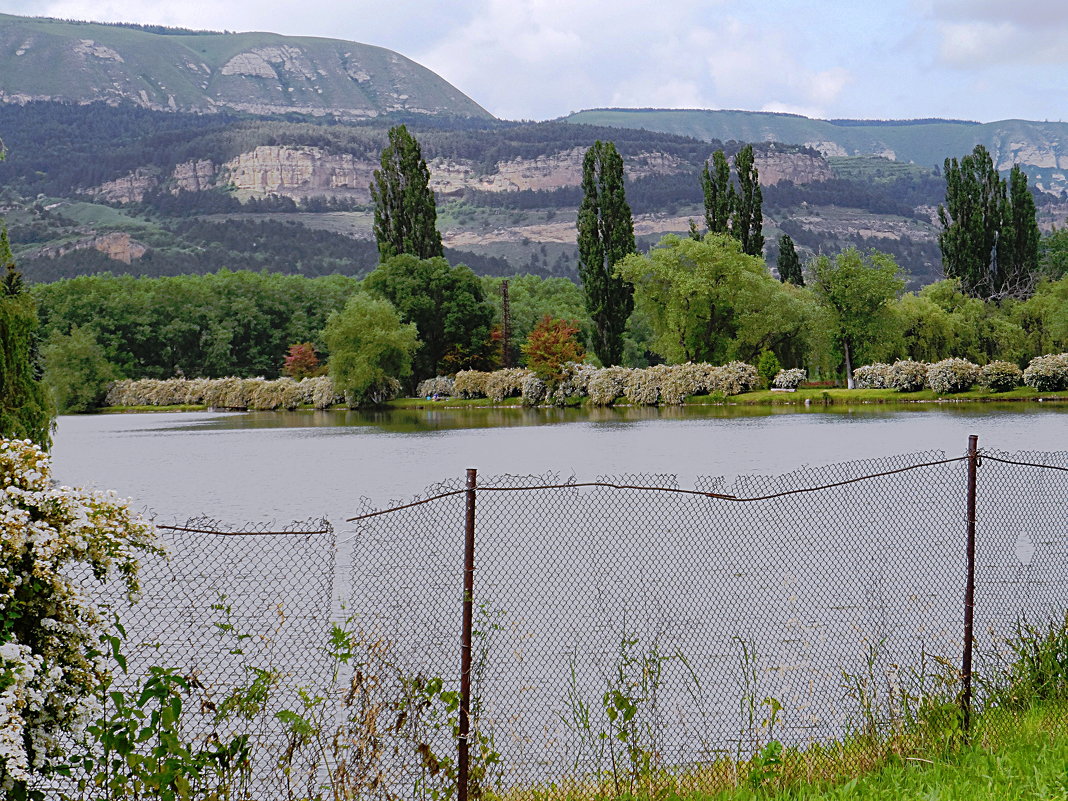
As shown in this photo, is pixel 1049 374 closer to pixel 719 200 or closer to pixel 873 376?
pixel 873 376

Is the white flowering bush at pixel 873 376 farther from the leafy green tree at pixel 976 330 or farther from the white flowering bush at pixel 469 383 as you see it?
the white flowering bush at pixel 469 383

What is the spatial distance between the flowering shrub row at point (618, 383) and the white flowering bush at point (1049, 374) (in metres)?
13.5

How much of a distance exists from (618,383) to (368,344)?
58.2ft

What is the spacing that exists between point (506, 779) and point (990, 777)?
2.83 metres

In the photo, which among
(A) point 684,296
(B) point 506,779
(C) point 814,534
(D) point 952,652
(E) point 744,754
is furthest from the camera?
(A) point 684,296

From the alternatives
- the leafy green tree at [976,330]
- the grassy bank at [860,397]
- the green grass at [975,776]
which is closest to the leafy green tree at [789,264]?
the leafy green tree at [976,330]

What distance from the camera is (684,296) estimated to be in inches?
2795

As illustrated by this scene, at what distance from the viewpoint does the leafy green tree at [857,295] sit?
66.9 metres

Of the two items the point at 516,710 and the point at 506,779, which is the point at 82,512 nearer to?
the point at 506,779

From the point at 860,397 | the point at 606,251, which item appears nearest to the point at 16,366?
the point at 860,397

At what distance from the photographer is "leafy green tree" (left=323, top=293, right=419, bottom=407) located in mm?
77938

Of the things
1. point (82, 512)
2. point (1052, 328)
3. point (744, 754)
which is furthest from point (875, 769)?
point (1052, 328)

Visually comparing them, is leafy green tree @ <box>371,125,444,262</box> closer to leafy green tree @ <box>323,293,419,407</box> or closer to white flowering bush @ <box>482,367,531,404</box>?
leafy green tree @ <box>323,293,419,407</box>

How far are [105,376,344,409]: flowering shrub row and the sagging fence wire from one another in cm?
6991
